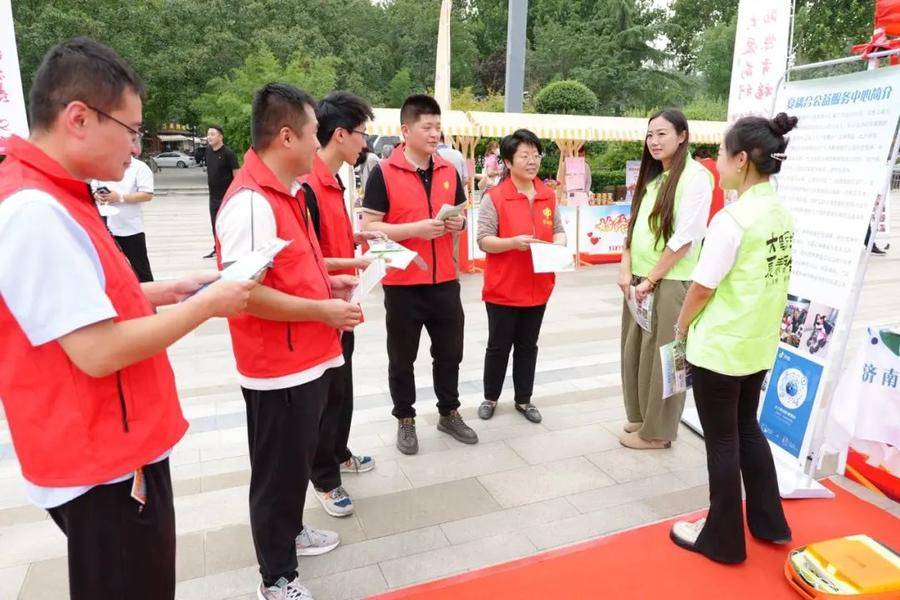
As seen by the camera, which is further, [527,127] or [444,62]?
[444,62]

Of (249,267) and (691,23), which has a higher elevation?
(691,23)

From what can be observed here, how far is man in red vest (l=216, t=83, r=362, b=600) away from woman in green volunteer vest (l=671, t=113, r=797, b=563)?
1.33 meters

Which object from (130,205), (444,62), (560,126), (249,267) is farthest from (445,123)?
(249,267)

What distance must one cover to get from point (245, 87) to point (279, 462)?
21685 millimetres

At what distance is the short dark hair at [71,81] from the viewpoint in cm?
122

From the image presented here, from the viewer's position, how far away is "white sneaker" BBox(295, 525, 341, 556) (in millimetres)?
2469

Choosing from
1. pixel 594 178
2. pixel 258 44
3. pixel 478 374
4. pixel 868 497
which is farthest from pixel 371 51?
pixel 868 497

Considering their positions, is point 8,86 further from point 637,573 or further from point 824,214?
point 824,214

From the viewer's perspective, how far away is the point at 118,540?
1347mm

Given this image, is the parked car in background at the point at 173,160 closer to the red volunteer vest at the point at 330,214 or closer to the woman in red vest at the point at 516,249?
the woman in red vest at the point at 516,249

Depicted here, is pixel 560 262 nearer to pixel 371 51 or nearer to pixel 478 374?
pixel 478 374

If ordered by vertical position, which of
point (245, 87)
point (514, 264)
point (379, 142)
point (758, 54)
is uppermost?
point (245, 87)

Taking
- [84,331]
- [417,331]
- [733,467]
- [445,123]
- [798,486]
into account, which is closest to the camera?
[84,331]

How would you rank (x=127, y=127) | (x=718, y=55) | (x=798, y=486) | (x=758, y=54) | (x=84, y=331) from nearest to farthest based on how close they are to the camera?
(x=84, y=331)
(x=127, y=127)
(x=798, y=486)
(x=758, y=54)
(x=718, y=55)
